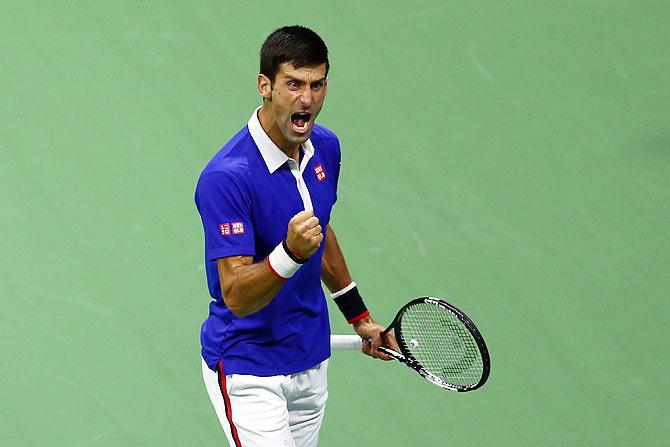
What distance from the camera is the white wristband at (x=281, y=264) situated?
391 centimetres

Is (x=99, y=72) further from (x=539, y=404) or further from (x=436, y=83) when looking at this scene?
(x=539, y=404)

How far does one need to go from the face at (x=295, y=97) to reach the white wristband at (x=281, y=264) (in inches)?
16.0

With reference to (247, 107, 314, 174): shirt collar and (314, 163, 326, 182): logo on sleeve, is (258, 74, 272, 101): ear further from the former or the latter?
(314, 163, 326, 182): logo on sleeve

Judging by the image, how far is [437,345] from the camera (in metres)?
4.65

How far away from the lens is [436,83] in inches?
257

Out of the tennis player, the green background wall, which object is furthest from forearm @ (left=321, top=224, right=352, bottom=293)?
the green background wall

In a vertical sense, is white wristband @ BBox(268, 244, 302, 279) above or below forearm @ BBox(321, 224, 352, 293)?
above

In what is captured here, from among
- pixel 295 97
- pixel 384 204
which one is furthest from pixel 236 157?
pixel 384 204

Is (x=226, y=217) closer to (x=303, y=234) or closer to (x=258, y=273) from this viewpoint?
(x=258, y=273)

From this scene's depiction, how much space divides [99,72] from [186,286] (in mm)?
1222

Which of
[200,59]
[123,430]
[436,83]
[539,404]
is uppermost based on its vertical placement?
[200,59]

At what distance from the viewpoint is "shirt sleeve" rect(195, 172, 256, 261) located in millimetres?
4074

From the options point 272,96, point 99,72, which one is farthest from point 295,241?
point 99,72

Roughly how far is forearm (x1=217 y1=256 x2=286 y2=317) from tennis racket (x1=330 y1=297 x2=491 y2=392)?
2.26ft
